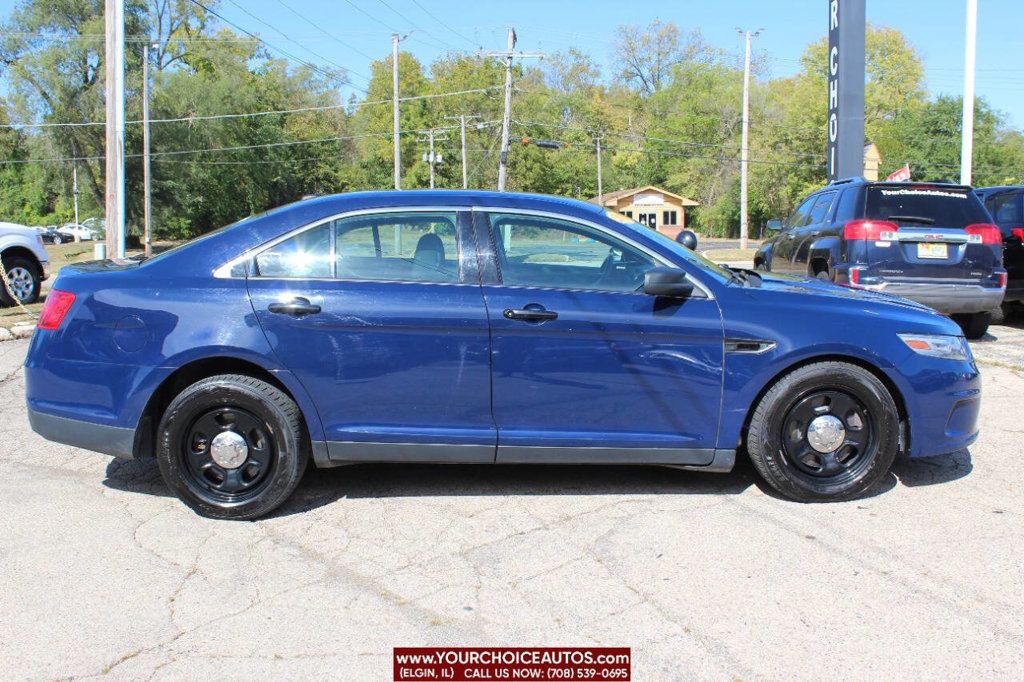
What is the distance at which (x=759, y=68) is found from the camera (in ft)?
253

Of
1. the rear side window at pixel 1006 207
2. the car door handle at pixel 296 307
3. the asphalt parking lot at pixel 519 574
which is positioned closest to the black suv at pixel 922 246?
the rear side window at pixel 1006 207

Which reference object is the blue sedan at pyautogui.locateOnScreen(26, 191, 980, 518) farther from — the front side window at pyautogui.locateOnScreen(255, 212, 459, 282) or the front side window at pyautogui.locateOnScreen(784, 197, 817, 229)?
the front side window at pyautogui.locateOnScreen(784, 197, 817, 229)

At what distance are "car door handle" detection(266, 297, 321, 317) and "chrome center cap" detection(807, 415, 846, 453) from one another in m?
2.54

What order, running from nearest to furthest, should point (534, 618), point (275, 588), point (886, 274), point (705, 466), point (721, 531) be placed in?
1. point (534, 618)
2. point (275, 588)
3. point (721, 531)
4. point (705, 466)
5. point (886, 274)

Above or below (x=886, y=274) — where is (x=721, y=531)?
below

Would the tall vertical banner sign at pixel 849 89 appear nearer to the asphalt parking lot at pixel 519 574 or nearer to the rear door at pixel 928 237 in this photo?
the rear door at pixel 928 237

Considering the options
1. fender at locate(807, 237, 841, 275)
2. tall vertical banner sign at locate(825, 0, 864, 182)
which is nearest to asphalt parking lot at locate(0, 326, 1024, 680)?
fender at locate(807, 237, 841, 275)

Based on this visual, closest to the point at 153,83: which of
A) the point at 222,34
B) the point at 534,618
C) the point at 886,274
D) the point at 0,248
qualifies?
the point at 222,34

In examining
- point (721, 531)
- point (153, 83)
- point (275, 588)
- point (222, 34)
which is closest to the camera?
point (275, 588)

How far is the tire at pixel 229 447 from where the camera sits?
4.23 meters

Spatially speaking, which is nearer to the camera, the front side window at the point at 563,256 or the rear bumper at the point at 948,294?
the front side window at the point at 563,256

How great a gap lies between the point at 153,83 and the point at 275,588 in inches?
2115

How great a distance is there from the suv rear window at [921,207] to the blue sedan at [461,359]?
4.49 m

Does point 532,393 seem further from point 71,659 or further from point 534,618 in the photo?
point 71,659
